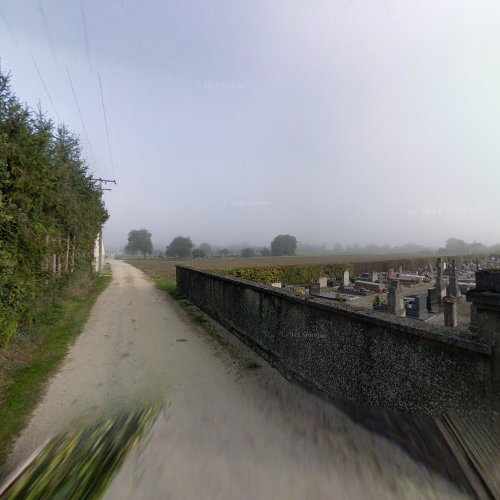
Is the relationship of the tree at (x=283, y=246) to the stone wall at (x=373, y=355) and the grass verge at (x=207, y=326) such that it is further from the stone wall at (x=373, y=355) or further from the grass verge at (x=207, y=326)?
the stone wall at (x=373, y=355)

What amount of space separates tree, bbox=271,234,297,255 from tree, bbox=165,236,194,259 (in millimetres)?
45369

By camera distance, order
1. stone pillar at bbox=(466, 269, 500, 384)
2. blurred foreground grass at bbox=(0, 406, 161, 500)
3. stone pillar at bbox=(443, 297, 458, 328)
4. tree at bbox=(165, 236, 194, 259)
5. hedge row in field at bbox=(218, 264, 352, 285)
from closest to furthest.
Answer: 1. stone pillar at bbox=(466, 269, 500, 384)
2. blurred foreground grass at bbox=(0, 406, 161, 500)
3. stone pillar at bbox=(443, 297, 458, 328)
4. hedge row in field at bbox=(218, 264, 352, 285)
5. tree at bbox=(165, 236, 194, 259)

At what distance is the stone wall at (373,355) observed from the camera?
2.39 meters

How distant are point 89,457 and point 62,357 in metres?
3.53

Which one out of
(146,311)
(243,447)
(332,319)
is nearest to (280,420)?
(243,447)

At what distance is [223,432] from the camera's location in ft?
10.5

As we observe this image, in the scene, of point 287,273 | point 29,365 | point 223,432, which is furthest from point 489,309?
point 287,273

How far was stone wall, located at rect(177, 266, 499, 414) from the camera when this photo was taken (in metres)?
2.39

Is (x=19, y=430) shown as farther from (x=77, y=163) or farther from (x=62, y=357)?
(x=77, y=163)

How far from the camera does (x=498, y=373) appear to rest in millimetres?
2191

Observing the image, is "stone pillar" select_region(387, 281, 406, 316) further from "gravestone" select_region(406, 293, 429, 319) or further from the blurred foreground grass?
the blurred foreground grass

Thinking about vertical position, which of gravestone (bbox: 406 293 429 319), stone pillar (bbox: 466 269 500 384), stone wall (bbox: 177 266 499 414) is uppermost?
stone pillar (bbox: 466 269 500 384)

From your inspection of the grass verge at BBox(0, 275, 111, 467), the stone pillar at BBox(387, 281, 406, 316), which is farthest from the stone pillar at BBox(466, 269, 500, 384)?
the stone pillar at BBox(387, 281, 406, 316)

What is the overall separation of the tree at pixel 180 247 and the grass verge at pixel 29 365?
142449 mm
